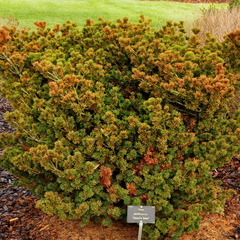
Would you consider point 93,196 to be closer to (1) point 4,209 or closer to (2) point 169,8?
(1) point 4,209

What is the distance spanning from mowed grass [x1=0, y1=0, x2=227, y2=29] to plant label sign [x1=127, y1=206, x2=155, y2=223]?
15.4m

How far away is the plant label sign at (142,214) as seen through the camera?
2.23 meters

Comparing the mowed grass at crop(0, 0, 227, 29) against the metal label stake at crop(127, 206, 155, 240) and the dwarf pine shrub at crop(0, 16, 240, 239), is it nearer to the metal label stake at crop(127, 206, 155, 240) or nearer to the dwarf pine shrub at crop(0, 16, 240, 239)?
the dwarf pine shrub at crop(0, 16, 240, 239)

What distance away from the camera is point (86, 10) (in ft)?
64.5

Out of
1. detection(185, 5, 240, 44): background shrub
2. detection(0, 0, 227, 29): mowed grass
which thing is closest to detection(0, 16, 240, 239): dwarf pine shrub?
detection(185, 5, 240, 44): background shrub

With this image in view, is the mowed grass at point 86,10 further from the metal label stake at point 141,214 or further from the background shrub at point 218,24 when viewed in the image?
the metal label stake at point 141,214

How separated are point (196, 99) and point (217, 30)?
226 inches

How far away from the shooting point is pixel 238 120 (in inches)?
105

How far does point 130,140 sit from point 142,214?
0.62 meters

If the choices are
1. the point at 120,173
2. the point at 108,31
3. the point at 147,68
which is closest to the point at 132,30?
the point at 108,31

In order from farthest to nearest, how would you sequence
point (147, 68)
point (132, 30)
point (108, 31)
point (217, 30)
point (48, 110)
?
point (217, 30) < point (132, 30) < point (108, 31) < point (147, 68) < point (48, 110)

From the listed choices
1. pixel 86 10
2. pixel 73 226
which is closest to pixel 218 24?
pixel 73 226

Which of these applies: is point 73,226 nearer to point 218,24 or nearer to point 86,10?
point 218,24

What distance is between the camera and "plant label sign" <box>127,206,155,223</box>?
2.23 meters
